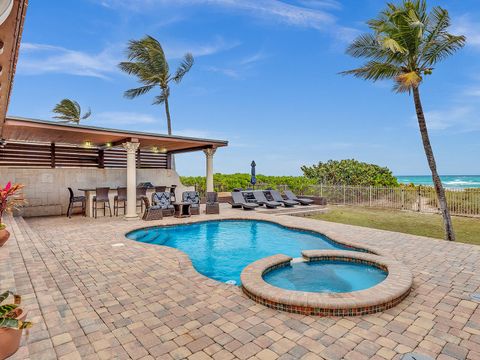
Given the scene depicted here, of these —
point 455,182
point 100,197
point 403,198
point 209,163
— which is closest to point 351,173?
point 403,198

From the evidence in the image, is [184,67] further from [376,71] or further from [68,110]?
[376,71]

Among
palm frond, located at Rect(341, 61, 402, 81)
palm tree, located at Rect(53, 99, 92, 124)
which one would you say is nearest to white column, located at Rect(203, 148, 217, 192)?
palm frond, located at Rect(341, 61, 402, 81)

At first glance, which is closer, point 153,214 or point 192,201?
point 153,214

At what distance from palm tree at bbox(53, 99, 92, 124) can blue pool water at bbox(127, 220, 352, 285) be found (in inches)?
814

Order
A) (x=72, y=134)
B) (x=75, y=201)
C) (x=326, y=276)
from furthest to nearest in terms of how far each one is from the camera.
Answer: (x=75, y=201)
(x=72, y=134)
(x=326, y=276)

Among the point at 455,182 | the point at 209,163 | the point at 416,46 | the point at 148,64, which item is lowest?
the point at 455,182

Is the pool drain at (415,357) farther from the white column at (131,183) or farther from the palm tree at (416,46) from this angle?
the white column at (131,183)

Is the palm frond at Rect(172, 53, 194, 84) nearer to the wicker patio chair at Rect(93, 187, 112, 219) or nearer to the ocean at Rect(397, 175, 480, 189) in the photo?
the wicker patio chair at Rect(93, 187, 112, 219)

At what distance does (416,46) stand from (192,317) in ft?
32.7

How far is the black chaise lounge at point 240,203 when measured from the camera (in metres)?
13.6

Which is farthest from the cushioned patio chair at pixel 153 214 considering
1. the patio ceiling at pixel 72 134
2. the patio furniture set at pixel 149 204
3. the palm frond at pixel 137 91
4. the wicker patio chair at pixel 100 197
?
the palm frond at pixel 137 91

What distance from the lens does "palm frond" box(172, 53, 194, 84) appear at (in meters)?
21.0

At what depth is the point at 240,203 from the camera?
558 inches

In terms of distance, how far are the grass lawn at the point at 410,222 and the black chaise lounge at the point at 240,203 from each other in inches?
125
